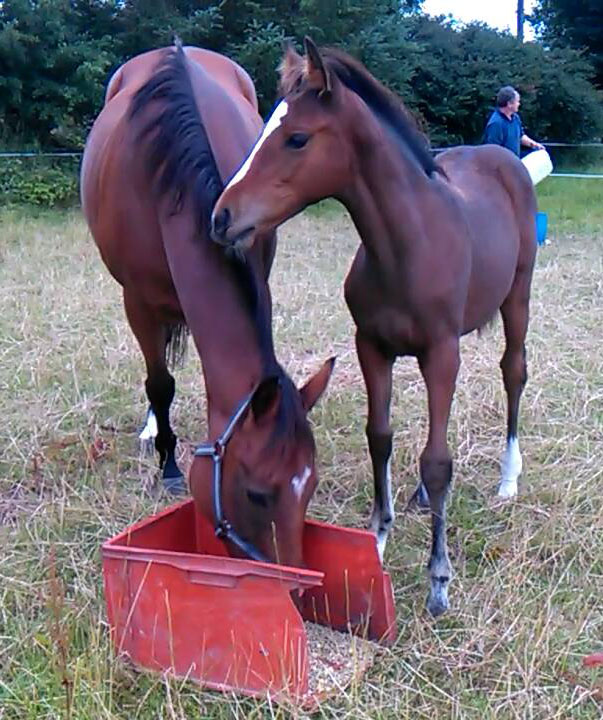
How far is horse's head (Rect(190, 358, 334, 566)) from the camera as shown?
1889 millimetres

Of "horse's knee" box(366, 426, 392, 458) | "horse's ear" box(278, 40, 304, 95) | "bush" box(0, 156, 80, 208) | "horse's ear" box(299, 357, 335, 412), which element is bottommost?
"bush" box(0, 156, 80, 208)

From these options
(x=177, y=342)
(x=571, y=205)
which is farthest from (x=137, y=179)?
(x=571, y=205)

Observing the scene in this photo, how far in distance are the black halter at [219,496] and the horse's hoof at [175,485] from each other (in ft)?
3.90

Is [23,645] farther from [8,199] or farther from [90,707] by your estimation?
[8,199]

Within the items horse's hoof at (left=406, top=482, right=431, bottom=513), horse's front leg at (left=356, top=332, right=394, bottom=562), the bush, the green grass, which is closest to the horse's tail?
horse's front leg at (left=356, top=332, right=394, bottom=562)

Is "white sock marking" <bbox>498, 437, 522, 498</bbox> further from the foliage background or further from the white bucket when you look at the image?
the foliage background

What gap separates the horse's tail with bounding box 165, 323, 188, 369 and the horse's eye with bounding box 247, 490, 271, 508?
135cm

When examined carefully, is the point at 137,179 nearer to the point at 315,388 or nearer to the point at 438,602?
the point at 315,388

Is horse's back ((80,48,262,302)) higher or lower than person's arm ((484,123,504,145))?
higher

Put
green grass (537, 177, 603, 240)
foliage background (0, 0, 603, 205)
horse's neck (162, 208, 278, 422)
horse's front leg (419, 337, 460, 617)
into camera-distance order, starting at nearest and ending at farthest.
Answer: horse's neck (162, 208, 278, 422) → horse's front leg (419, 337, 460, 617) → green grass (537, 177, 603, 240) → foliage background (0, 0, 603, 205)

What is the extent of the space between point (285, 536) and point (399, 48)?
1115 cm

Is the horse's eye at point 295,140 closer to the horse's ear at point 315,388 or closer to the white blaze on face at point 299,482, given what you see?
the horse's ear at point 315,388

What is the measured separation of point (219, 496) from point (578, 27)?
20.4m

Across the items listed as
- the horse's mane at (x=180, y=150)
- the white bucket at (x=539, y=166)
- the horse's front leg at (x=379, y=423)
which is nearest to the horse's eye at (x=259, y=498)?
the horse's mane at (x=180, y=150)
